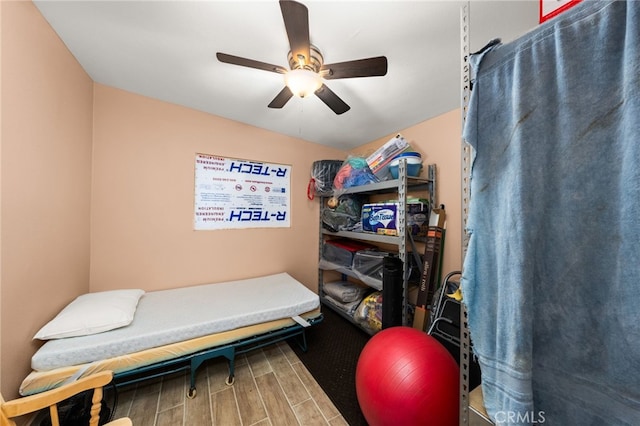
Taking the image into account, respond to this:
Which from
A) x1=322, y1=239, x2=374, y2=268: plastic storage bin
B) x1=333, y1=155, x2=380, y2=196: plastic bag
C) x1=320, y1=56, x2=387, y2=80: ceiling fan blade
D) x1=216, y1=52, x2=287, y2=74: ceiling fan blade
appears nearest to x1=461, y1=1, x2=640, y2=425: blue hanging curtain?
x1=320, y1=56, x2=387, y2=80: ceiling fan blade

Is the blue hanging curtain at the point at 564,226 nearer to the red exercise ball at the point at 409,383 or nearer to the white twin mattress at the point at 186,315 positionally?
the red exercise ball at the point at 409,383

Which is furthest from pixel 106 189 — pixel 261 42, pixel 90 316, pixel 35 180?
pixel 261 42

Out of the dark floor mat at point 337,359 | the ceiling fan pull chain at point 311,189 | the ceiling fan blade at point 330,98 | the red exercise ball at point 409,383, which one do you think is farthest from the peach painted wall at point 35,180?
the ceiling fan pull chain at point 311,189

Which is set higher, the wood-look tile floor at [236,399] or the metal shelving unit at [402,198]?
the metal shelving unit at [402,198]

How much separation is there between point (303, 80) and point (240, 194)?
1397 mm

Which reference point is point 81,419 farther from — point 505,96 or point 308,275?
point 505,96

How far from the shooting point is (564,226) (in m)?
0.52

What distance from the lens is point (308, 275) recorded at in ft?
8.50

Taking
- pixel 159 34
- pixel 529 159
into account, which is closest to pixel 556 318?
pixel 529 159

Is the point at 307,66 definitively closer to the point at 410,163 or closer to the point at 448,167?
the point at 410,163

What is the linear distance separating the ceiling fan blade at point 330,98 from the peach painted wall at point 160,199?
108 centimetres

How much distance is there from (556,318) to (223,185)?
7.66ft

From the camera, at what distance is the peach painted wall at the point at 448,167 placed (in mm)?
1710

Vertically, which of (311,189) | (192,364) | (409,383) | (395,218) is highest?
(311,189)
